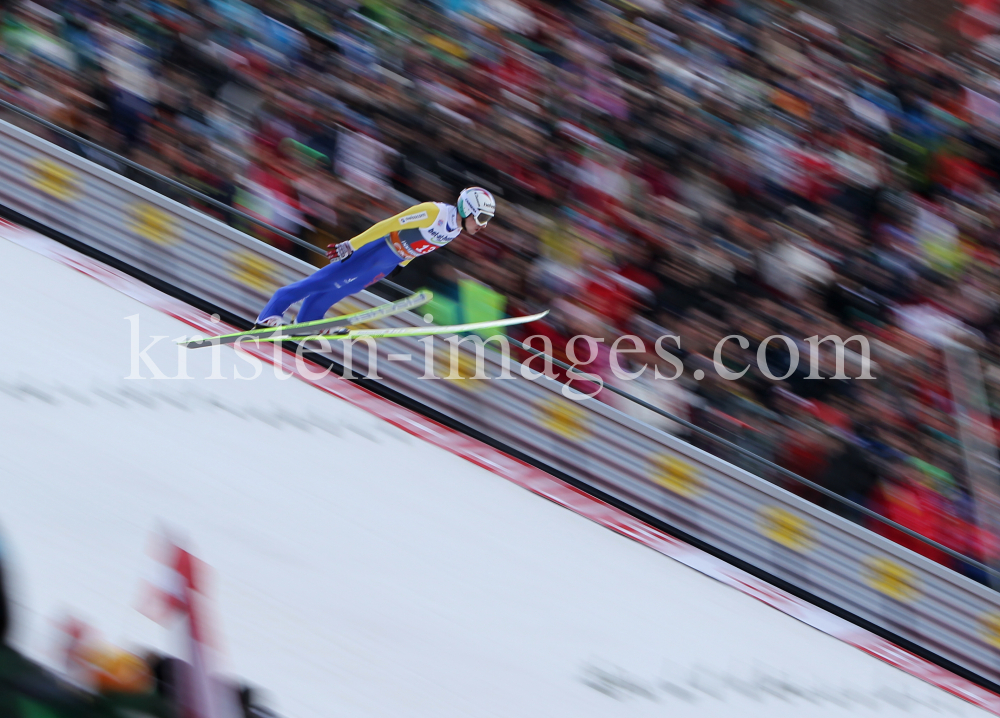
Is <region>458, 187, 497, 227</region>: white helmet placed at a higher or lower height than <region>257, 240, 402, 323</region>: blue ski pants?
higher

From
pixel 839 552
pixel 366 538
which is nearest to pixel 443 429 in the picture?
pixel 366 538

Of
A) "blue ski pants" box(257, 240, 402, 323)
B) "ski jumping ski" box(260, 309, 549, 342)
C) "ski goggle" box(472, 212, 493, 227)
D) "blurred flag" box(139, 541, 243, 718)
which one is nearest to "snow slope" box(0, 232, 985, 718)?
"ski jumping ski" box(260, 309, 549, 342)

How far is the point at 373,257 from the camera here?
6.43 meters

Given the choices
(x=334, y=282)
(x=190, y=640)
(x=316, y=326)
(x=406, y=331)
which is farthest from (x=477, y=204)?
(x=190, y=640)

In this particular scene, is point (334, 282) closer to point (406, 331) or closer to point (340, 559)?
point (406, 331)

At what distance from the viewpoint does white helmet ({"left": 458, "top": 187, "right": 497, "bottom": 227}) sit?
5.87 meters

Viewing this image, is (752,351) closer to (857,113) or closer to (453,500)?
(453,500)

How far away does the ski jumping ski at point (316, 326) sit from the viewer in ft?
21.8

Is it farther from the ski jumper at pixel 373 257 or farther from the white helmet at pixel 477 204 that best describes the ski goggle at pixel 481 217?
the ski jumper at pixel 373 257

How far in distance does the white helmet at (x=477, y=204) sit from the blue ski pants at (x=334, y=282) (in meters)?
0.69

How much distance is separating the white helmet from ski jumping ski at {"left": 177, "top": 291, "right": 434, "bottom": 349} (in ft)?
2.61

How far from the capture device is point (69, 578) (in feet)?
16.2

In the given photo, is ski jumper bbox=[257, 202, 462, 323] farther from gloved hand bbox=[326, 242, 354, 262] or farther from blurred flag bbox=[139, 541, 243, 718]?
blurred flag bbox=[139, 541, 243, 718]

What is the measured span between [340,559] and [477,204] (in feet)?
7.02
